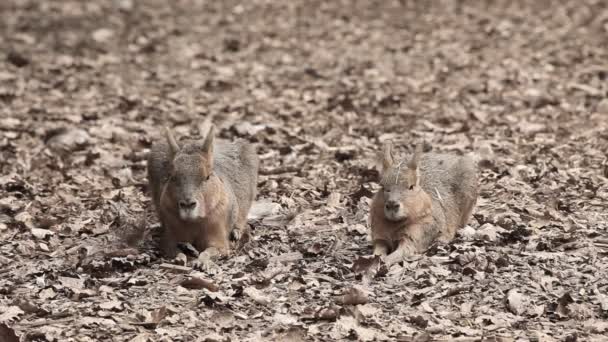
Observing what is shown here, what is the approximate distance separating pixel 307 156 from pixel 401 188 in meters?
3.20

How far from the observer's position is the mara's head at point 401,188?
6512mm

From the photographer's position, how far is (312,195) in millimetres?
8312

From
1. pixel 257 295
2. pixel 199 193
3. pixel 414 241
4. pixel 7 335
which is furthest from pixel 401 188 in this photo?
pixel 7 335

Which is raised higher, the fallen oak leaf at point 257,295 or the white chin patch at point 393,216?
the white chin patch at point 393,216

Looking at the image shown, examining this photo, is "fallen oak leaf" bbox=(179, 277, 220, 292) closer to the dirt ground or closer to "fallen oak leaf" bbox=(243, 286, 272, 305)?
the dirt ground

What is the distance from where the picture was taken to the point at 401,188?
21.6 feet

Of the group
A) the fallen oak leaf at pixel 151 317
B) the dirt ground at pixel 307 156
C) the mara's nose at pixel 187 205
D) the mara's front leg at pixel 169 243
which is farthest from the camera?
the mara's front leg at pixel 169 243

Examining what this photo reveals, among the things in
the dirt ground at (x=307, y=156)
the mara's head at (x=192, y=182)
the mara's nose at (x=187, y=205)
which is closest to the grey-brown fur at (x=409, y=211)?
the dirt ground at (x=307, y=156)

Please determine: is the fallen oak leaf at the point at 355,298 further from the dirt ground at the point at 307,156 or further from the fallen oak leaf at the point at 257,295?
the fallen oak leaf at the point at 257,295

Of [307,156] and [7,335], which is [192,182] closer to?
[7,335]

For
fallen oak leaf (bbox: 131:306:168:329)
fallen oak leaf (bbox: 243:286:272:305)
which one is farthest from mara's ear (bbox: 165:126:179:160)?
fallen oak leaf (bbox: 131:306:168:329)

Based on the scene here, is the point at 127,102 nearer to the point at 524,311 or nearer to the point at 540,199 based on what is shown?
the point at 540,199

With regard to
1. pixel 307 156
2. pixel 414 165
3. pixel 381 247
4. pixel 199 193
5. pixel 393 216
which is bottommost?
pixel 307 156

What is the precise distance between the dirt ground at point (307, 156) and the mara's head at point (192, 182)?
0.41 m
